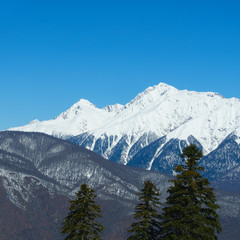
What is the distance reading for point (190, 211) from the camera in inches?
2154

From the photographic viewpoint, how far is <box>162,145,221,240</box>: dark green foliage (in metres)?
54.8

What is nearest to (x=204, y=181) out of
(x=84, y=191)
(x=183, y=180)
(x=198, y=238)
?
(x=183, y=180)

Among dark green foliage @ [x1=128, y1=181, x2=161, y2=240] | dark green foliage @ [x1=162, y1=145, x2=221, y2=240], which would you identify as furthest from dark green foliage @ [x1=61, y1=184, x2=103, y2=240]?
dark green foliage @ [x1=162, y1=145, x2=221, y2=240]

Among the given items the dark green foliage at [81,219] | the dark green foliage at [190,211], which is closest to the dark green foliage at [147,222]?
the dark green foliage at [190,211]

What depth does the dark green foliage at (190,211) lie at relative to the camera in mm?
54750

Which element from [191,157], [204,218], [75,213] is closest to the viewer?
[204,218]

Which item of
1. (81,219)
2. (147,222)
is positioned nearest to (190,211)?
(147,222)

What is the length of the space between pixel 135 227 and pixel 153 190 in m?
5.20

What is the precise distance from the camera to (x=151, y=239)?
61.6m

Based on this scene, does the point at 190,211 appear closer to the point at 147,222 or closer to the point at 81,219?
the point at 147,222

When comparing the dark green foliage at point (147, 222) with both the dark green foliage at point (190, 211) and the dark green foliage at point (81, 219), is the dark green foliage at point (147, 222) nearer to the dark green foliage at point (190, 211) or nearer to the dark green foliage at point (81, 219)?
the dark green foliage at point (190, 211)

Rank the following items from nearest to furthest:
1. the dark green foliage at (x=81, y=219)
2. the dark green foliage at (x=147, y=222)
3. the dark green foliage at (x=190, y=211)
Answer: the dark green foliage at (x=190, y=211) < the dark green foliage at (x=147, y=222) < the dark green foliage at (x=81, y=219)

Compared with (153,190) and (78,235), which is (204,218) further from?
(78,235)

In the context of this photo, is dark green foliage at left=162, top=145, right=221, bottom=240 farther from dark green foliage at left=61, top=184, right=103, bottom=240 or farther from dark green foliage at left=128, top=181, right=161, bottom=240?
dark green foliage at left=61, top=184, right=103, bottom=240
